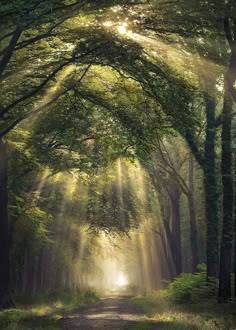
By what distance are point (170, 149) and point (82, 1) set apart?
27014 mm

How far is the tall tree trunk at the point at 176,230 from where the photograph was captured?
1496 inches

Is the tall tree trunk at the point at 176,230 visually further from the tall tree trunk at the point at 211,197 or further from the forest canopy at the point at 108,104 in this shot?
the tall tree trunk at the point at 211,197

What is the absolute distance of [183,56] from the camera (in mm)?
15875

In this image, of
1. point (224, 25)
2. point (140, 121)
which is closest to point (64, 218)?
point (140, 121)

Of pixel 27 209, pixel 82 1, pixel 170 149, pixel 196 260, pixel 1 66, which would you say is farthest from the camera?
pixel 170 149

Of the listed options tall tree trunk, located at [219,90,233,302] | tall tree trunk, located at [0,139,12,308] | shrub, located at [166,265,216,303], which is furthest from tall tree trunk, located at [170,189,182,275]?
tall tree trunk, located at [219,90,233,302]

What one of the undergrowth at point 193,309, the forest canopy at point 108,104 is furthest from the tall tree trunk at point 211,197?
the undergrowth at point 193,309

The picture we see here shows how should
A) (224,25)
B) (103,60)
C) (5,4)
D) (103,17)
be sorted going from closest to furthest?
1. (5,4)
2. (103,17)
3. (103,60)
4. (224,25)

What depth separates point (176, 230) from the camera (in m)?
38.2

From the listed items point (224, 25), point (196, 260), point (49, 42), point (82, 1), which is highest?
point (224, 25)

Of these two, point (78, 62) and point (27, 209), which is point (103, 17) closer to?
point (78, 62)

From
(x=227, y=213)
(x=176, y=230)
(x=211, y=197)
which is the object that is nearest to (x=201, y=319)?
(x=227, y=213)

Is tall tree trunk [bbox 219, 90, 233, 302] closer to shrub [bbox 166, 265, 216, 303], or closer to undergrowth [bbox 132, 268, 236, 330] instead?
undergrowth [bbox 132, 268, 236, 330]

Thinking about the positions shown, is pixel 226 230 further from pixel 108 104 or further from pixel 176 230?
pixel 176 230
